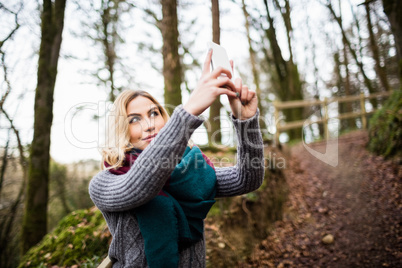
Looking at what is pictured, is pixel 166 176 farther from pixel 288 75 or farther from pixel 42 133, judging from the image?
pixel 288 75

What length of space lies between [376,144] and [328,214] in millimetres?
2550

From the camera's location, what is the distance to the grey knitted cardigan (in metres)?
0.84

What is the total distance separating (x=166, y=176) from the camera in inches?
34.0

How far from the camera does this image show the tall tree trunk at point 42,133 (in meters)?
4.20

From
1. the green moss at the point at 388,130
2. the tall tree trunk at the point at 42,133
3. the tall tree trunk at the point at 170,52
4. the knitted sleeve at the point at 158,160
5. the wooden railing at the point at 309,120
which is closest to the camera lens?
the knitted sleeve at the point at 158,160

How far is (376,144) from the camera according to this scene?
5.50 meters

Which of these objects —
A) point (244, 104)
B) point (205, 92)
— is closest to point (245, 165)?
point (244, 104)

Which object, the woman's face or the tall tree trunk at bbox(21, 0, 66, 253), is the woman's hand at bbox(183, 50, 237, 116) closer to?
the woman's face

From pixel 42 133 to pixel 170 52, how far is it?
2910 millimetres

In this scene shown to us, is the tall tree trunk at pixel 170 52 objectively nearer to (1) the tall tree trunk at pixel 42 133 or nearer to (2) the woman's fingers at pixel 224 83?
(1) the tall tree trunk at pixel 42 133

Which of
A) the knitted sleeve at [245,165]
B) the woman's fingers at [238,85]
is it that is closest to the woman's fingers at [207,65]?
the woman's fingers at [238,85]

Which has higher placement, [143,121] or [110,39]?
[110,39]

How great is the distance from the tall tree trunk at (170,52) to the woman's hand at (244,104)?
3068mm

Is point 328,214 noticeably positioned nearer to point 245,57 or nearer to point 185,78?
point 185,78
